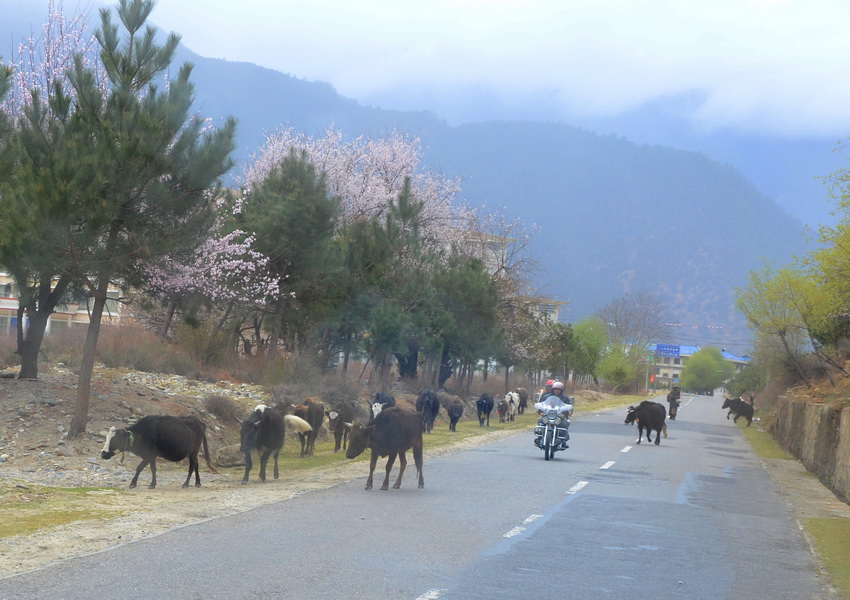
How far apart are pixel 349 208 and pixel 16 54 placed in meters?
23.0

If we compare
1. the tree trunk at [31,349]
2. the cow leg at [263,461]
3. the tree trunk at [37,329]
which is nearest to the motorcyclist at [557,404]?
the cow leg at [263,461]

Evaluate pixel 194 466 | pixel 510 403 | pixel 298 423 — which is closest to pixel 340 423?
pixel 298 423

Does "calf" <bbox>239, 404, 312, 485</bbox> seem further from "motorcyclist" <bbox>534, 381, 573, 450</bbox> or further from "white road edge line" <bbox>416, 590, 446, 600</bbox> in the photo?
"white road edge line" <bbox>416, 590, 446, 600</bbox>

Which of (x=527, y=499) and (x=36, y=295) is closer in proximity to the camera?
(x=527, y=499)

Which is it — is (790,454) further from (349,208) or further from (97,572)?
(97,572)

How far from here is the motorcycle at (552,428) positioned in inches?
858

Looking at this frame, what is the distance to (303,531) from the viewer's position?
10.6 meters

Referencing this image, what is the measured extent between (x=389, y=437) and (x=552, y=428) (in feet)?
24.9

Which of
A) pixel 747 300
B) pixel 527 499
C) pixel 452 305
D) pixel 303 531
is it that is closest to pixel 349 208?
pixel 452 305

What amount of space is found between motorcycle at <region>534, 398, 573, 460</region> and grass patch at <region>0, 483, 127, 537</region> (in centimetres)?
1031

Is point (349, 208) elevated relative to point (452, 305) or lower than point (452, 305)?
elevated

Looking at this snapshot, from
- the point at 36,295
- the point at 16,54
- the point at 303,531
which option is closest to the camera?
the point at 303,531

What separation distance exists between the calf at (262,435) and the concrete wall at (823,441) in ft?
33.2

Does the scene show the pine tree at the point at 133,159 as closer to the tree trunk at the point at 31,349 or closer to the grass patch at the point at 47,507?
the tree trunk at the point at 31,349
